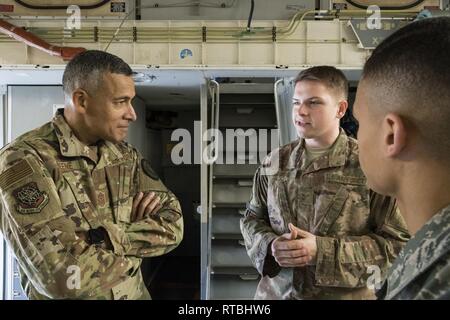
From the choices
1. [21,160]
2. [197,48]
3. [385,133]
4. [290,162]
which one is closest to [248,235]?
[290,162]

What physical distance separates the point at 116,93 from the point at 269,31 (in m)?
2.39

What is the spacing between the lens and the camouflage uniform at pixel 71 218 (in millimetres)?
1424

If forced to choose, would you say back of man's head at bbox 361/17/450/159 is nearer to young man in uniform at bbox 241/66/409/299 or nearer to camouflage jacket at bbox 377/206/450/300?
camouflage jacket at bbox 377/206/450/300

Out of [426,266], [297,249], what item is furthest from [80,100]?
[426,266]

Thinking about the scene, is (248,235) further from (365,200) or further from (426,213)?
(426,213)

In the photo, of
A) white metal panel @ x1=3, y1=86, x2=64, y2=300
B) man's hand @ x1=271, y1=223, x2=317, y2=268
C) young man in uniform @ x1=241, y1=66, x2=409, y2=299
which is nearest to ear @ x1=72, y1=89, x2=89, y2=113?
young man in uniform @ x1=241, y1=66, x2=409, y2=299

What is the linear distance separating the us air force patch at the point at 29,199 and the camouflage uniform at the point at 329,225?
0.91 meters

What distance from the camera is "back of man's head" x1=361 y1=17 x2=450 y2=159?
74 centimetres

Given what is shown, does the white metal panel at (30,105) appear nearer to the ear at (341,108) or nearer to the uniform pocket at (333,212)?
the ear at (341,108)

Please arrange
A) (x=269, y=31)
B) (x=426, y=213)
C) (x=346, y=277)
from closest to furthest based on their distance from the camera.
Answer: (x=426, y=213)
(x=346, y=277)
(x=269, y=31)

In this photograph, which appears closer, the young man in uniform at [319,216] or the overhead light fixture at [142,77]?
the young man in uniform at [319,216]

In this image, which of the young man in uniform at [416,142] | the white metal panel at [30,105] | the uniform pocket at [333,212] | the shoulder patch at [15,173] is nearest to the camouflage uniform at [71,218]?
the shoulder patch at [15,173]

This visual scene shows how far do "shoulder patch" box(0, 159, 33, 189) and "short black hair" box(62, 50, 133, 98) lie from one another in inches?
14.4

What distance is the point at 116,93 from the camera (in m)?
1.70
